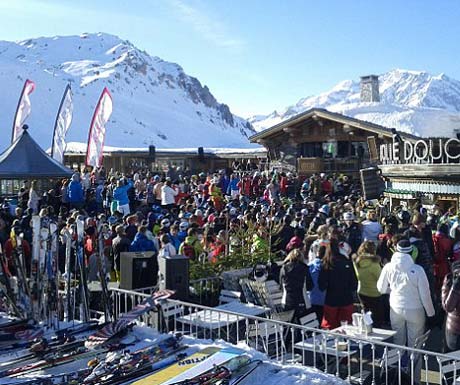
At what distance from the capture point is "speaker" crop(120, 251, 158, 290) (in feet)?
30.4

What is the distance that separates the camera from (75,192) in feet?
58.2

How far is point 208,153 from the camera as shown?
35.0 meters

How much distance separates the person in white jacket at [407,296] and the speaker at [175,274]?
291 cm

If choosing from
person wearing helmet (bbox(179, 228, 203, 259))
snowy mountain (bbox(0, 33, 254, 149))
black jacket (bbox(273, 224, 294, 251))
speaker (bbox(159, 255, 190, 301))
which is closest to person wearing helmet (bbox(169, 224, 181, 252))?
person wearing helmet (bbox(179, 228, 203, 259))

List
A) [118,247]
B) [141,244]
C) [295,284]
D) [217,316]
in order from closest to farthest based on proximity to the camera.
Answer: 1. [217,316]
2. [295,284]
3. [141,244]
4. [118,247]

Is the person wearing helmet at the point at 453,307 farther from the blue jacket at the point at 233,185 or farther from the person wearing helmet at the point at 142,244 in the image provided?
the blue jacket at the point at 233,185

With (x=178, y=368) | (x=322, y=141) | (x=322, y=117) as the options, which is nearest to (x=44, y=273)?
(x=178, y=368)

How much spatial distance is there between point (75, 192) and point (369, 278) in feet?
37.4

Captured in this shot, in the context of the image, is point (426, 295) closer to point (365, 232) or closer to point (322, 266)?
point (322, 266)

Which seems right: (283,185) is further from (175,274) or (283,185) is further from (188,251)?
(175,274)

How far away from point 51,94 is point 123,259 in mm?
93211

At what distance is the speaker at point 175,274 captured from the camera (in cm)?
875

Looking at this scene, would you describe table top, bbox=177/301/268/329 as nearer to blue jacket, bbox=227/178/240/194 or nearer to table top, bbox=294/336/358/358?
table top, bbox=294/336/358/358

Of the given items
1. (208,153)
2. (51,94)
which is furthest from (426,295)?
(51,94)
